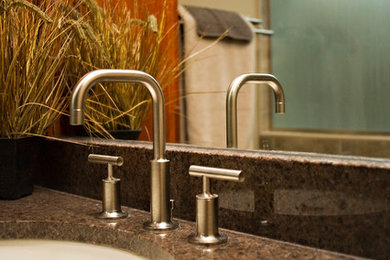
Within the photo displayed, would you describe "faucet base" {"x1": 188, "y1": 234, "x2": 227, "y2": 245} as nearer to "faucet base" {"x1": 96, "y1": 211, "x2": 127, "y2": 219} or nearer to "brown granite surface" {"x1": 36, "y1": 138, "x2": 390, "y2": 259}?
"brown granite surface" {"x1": 36, "y1": 138, "x2": 390, "y2": 259}

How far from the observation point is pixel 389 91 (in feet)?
2.99

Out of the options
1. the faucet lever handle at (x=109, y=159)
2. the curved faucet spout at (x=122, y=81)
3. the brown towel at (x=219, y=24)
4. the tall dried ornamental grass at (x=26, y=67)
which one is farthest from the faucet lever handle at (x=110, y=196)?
the brown towel at (x=219, y=24)

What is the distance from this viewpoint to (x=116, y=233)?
94 cm

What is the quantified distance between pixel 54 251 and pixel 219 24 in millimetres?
567

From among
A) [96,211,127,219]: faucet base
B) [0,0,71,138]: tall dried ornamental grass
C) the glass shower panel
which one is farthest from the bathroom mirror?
[0,0,71,138]: tall dried ornamental grass

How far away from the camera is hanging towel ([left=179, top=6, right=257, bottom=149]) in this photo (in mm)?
1033

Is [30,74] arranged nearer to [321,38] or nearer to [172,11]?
[172,11]

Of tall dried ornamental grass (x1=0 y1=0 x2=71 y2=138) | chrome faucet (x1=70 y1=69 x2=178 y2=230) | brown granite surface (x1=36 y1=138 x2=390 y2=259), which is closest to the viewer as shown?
brown granite surface (x1=36 y1=138 x2=390 y2=259)

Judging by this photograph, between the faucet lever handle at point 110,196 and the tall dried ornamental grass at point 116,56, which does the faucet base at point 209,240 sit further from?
the tall dried ornamental grass at point 116,56

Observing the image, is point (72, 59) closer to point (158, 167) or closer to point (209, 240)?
point (158, 167)

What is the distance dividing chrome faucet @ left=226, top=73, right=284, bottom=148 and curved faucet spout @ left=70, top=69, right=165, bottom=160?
0.17 m

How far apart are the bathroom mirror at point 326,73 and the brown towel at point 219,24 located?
26 mm

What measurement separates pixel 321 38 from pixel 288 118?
0.52ft

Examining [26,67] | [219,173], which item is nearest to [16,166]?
[26,67]
